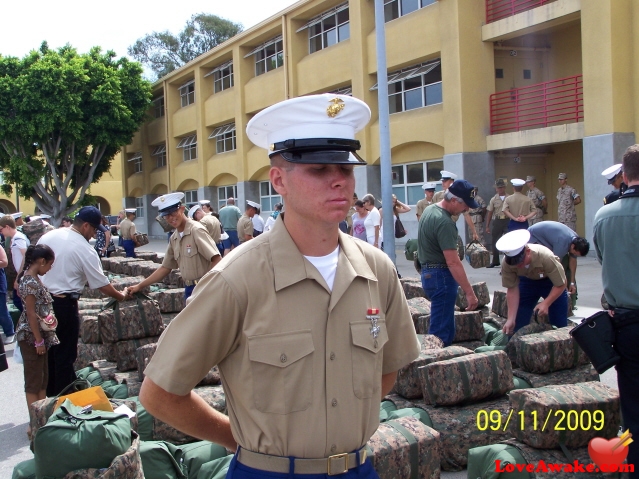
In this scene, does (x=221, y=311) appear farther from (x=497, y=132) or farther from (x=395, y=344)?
(x=497, y=132)

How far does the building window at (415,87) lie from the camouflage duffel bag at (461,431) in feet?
58.2

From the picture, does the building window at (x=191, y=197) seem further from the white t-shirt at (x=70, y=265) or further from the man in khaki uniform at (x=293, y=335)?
the man in khaki uniform at (x=293, y=335)

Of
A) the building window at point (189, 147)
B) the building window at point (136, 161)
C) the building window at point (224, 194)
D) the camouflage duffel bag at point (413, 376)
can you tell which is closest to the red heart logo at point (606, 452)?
the camouflage duffel bag at point (413, 376)

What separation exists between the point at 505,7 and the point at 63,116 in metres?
23.7

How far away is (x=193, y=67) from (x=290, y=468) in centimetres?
3812

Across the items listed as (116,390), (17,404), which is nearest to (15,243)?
(17,404)

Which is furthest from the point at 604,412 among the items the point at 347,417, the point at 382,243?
the point at 382,243

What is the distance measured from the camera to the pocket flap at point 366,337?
6.81 feet

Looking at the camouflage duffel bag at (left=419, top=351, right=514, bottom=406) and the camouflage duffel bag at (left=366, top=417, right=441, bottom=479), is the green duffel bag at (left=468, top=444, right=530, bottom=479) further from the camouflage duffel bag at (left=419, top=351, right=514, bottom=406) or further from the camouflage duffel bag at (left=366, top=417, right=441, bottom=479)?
the camouflage duffel bag at (left=419, top=351, right=514, bottom=406)

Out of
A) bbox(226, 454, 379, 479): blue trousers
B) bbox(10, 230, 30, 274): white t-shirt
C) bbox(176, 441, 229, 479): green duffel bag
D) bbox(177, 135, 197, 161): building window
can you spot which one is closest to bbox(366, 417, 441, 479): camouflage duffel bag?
bbox(176, 441, 229, 479): green duffel bag

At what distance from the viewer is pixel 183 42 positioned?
5625 cm

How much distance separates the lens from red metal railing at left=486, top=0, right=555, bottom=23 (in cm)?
1864

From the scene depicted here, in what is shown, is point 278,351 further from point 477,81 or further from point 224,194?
point 224,194

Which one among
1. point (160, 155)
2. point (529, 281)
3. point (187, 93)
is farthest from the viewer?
→ point (160, 155)
